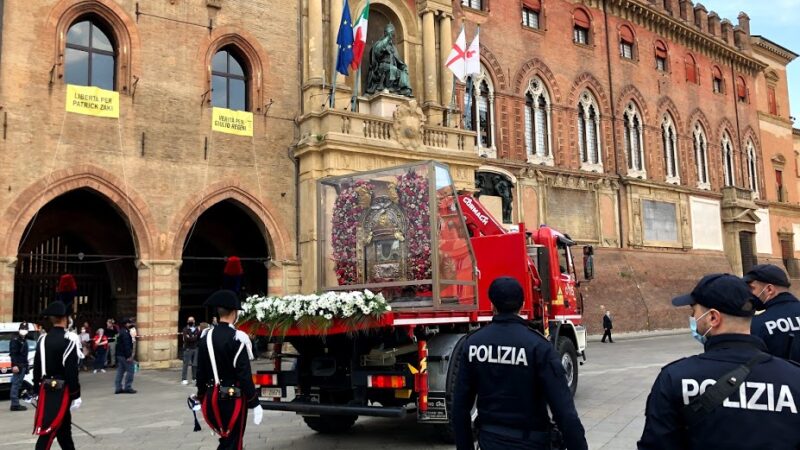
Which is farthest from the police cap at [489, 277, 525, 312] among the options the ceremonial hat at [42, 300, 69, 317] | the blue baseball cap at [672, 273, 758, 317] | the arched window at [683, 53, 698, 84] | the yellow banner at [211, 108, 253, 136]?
the arched window at [683, 53, 698, 84]

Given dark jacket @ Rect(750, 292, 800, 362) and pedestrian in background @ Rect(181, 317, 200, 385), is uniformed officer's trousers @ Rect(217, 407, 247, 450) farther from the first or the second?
pedestrian in background @ Rect(181, 317, 200, 385)

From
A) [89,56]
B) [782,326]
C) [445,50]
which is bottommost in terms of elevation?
[782,326]

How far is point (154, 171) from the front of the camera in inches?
656

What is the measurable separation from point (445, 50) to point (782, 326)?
731 inches

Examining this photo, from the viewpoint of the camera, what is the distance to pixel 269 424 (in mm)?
9312

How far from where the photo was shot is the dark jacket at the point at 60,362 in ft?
21.0

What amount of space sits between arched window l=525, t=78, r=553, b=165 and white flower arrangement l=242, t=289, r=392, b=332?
2008 cm

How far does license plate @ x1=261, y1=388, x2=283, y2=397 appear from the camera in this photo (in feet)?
24.9

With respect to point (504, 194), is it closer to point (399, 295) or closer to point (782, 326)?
point (399, 295)

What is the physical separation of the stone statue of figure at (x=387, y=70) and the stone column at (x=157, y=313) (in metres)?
7.82

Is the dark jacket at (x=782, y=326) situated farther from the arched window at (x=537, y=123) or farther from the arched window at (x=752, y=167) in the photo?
the arched window at (x=752, y=167)

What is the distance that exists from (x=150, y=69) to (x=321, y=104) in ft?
14.6

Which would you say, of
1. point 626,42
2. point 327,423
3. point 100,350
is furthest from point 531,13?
point 327,423

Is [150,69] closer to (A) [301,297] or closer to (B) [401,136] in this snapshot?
(B) [401,136]
